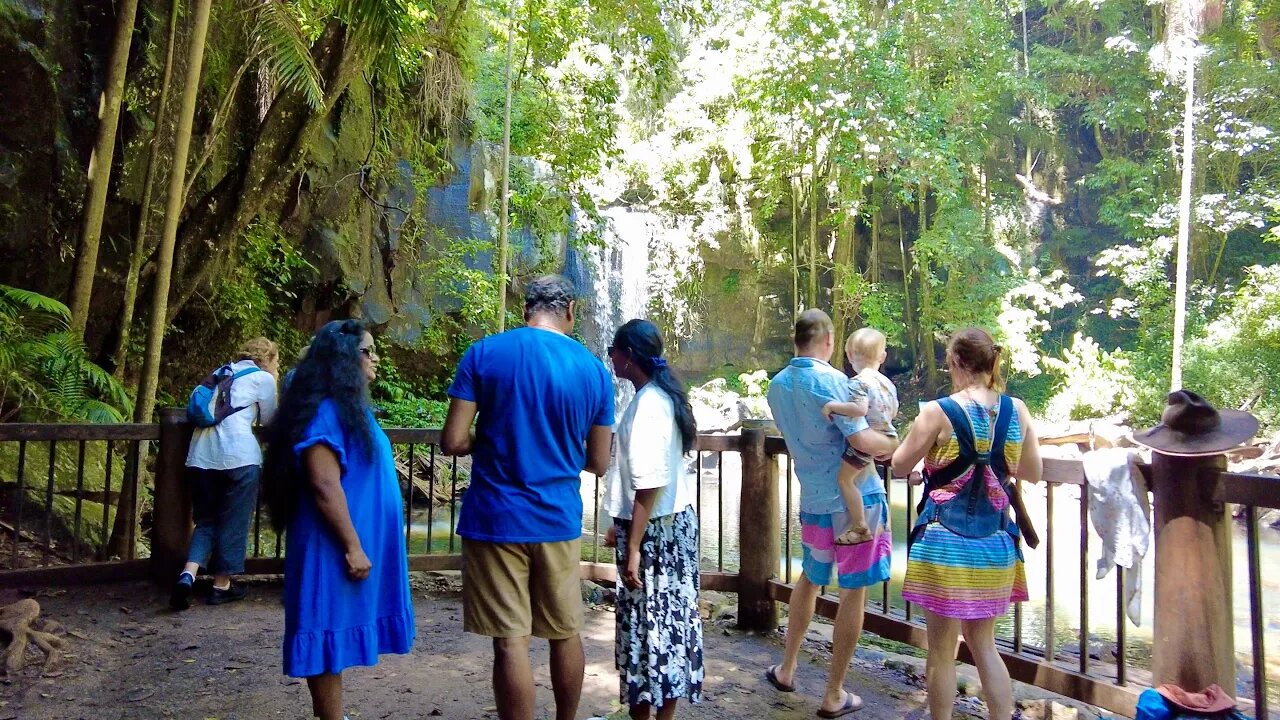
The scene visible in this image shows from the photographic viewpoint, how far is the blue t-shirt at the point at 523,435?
3039 mm

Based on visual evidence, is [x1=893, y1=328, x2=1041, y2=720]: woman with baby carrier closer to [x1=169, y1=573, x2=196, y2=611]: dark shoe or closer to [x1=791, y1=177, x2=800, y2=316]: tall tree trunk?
[x1=169, y1=573, x2=196, y2=611]: dark shoe

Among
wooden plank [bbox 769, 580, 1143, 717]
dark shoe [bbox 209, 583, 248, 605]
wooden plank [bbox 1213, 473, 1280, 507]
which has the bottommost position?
dark shoe [bbox 209, 583, 248, 605]

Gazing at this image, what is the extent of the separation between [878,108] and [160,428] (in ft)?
56.4

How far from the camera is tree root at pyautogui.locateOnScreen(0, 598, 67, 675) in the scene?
13.6 ft

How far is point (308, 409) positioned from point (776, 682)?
8.63ft

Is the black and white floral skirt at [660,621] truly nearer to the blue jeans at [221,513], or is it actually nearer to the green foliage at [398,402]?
the blue jeans at [221,513]

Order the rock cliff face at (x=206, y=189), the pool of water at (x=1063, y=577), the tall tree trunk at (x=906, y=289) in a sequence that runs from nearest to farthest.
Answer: the pool of water at (x=1063, y=577) → the rock cliff face at (x=206, y=189) → the tall tree trunk at (x=906, y=289)

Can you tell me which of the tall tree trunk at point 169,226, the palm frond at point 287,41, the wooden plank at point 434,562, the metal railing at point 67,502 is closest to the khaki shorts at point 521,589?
the wooden plank at point 434,562

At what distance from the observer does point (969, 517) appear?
3182 mm

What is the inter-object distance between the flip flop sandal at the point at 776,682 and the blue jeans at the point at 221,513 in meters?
3.32

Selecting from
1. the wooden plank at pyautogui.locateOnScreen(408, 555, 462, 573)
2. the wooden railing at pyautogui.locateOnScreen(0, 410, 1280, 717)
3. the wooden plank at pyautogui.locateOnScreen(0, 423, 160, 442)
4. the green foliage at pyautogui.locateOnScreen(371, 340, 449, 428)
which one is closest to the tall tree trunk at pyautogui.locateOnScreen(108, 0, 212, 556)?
the wooden railing at pyautogui.locateOnScreen(0, 410, 1280, 717)

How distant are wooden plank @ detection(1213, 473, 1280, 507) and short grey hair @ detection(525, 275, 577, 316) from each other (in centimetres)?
248

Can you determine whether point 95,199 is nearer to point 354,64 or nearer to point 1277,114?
point 354,64

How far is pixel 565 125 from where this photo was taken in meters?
12.8
